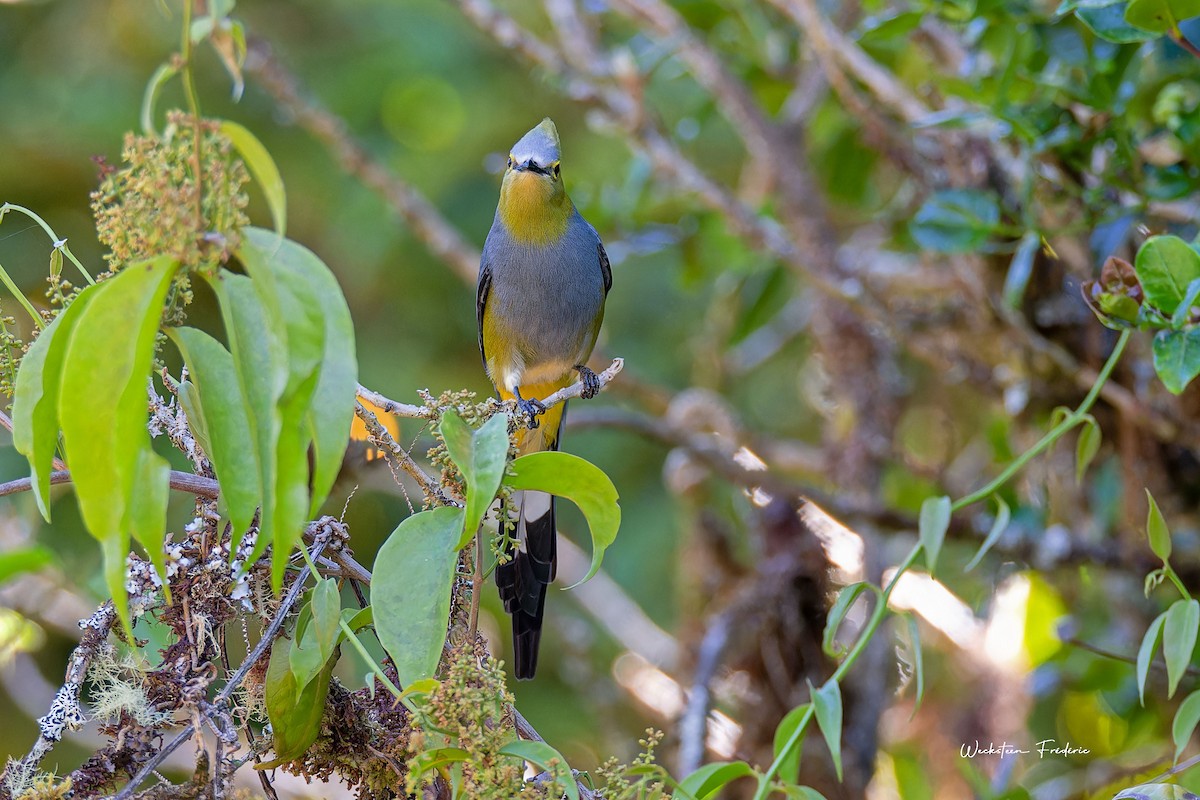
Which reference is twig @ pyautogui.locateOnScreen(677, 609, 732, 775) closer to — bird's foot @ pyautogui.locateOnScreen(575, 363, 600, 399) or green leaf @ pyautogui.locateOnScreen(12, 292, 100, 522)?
bird's foot @ pyautogui.locateOnScreen(575, 363, 600, 399)

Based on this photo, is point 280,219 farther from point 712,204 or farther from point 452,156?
point 452,156

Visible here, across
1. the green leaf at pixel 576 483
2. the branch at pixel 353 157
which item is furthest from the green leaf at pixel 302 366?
the branch at pixel 353 157

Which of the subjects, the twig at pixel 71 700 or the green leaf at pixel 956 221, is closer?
the twig at pixel 71 700

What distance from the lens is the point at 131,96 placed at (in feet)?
19.3

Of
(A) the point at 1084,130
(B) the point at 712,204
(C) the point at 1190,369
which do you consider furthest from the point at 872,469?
(C) the point at 1190,369

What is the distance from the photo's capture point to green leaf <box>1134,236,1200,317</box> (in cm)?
173

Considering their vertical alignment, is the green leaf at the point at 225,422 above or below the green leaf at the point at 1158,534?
above

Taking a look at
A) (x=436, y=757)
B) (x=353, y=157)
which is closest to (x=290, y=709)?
(x=436, y=757)

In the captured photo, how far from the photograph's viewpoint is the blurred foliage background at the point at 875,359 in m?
2.60

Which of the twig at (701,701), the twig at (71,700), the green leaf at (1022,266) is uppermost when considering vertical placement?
the twig at (71,700)

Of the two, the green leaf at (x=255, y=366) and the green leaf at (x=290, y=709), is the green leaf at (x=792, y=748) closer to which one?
the green leaf at (x=290, y=709)

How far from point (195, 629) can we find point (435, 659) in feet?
1.07

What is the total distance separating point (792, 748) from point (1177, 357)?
86cm

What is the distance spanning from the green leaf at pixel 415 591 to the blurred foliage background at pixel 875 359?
1.63 ft
